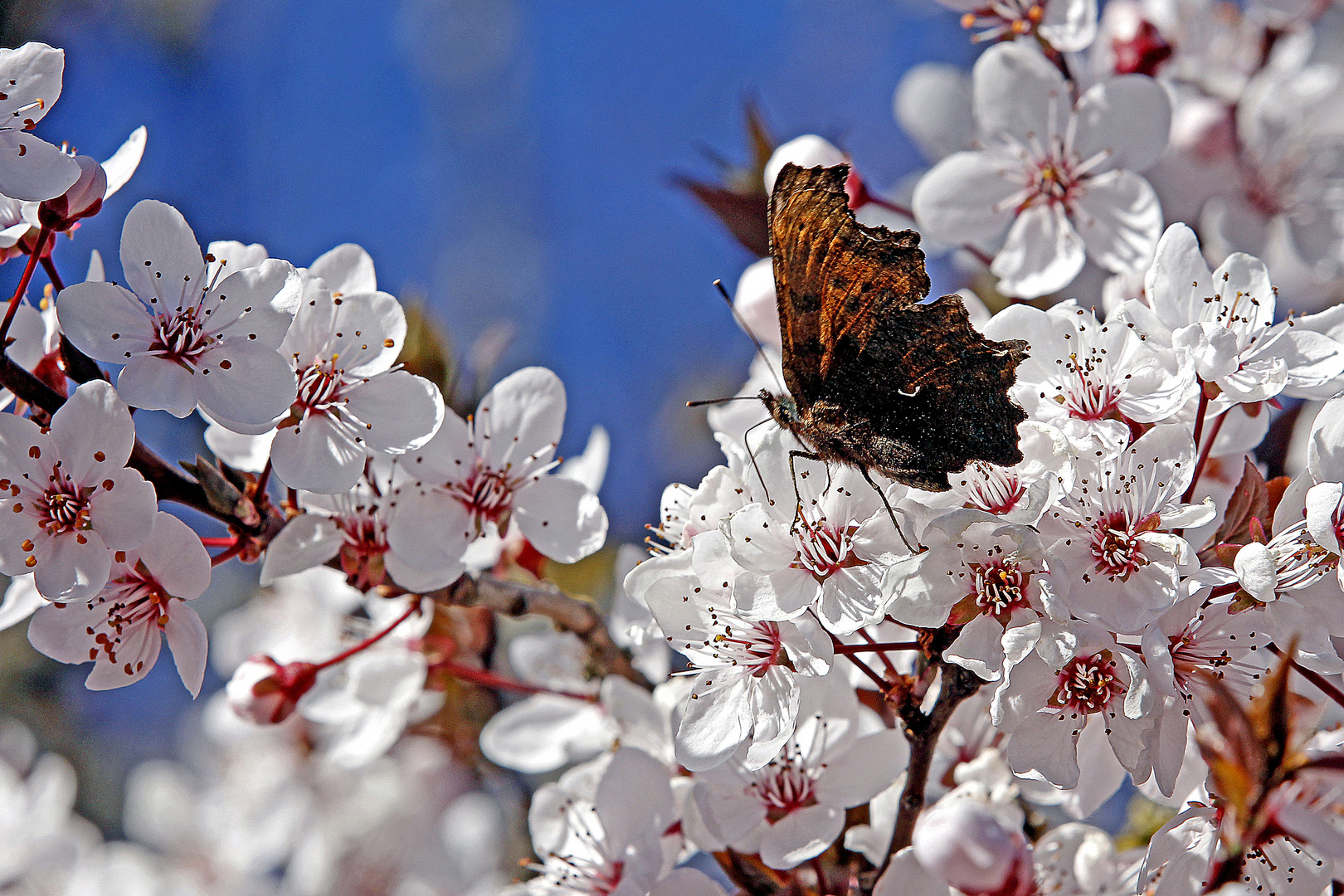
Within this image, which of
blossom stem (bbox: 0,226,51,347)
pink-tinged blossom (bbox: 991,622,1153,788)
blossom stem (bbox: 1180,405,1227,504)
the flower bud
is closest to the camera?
pink-tinged blossom (bbox: 991,622,1153,788)

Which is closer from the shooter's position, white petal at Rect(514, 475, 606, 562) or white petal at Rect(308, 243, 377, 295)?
white petal at Rect(308, 243, 377, 295)

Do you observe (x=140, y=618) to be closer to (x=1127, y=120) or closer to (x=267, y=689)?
(x=267, y=689)

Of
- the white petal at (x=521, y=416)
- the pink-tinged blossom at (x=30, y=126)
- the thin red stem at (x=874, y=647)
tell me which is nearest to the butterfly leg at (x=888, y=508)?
the thin red stem at (x=874, y=647)

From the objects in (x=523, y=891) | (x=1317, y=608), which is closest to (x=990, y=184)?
(x=1317, y=608)

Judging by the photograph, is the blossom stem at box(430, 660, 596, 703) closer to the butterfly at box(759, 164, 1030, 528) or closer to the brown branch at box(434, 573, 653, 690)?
the brown branch at box(434, 573, 653, 690)

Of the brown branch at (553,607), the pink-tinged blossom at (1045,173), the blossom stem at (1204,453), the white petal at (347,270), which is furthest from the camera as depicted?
the pink-tinged blossom at (1045,173)

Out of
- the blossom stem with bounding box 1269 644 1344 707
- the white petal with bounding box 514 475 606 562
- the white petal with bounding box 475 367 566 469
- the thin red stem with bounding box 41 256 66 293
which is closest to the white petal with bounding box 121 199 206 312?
the thin red stem with bounding box 41 256 66 293

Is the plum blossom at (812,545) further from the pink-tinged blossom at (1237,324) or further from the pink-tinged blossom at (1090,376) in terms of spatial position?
the pink-tinged blossom at (1237,324)

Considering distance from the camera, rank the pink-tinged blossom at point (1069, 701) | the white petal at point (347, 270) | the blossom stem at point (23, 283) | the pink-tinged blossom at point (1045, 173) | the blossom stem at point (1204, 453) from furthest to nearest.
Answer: the pink-tinged blossom at point (1045, 173), the white petal at point (347, 270), the blossom stem at point (1204, 453), the blossom stem at point (23, 283), the pink-tinged blossom at point (1069, 701)

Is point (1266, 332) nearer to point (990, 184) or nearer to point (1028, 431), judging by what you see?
point (1028, 431)
